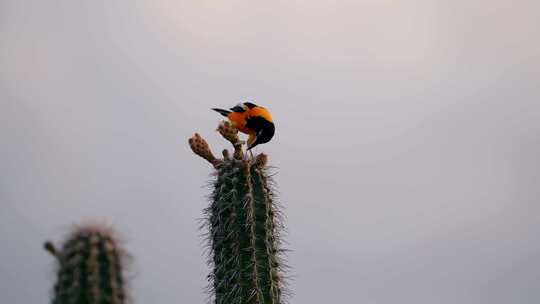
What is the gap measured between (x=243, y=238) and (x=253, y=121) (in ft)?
6.83

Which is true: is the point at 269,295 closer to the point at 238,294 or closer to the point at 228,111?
the point at 238,294

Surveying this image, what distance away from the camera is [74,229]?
4.75 meters

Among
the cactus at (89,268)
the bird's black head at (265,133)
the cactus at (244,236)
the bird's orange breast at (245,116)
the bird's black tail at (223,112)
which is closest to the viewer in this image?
the cactus at (89,268)

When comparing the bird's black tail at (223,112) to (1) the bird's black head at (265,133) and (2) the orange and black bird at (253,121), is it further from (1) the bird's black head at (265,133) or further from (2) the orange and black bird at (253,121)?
(1) the bird's black head at (265,133)

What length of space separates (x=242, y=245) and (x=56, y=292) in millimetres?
4636

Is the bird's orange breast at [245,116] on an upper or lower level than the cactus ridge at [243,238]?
upper

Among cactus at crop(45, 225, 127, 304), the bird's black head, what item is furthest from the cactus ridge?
cactus at crop(45, 225, 127, 304)

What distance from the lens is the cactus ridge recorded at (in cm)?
907

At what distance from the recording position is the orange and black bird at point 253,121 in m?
10.6

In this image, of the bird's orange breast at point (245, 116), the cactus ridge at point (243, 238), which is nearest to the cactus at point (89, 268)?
the cactus ridge at point (243, 238)

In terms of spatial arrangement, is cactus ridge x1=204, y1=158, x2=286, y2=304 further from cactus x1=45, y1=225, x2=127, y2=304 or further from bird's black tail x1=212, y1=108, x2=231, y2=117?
cactus x1=45, y1=225, x2=127, y2=304

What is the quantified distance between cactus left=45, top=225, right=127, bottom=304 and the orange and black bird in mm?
5736

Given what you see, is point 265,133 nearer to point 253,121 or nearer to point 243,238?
point 253,121

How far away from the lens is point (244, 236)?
9.14 m
